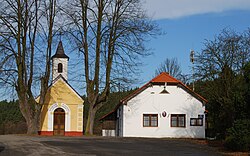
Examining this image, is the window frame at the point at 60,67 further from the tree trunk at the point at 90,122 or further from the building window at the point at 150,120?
the building window at the point at 150,120

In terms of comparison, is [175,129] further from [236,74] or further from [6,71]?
[6,71]

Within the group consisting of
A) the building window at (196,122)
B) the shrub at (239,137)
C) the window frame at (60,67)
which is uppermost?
the window frame at (60,67)

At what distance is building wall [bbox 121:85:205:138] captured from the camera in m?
40.6

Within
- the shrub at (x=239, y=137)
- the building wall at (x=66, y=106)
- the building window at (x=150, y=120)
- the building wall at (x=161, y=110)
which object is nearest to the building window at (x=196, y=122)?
the building wall at (x=161, y=110)

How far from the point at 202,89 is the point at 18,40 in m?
18.5

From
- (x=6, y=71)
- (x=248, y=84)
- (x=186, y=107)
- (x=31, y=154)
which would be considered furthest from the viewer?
(x=186, y=107)

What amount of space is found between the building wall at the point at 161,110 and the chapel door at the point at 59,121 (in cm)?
870

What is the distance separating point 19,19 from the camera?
39062mm

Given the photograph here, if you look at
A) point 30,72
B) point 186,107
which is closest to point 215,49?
point 186,107

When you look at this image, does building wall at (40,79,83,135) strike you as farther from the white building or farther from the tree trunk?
the white building

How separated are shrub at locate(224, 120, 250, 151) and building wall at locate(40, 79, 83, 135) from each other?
87.2ft

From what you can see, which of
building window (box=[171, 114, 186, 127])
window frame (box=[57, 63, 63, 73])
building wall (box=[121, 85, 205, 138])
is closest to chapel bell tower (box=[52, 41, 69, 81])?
window frame (box=[57, 63, 63, 73])

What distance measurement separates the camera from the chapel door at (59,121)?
46250mm

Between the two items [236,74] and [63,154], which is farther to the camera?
[236,74]
